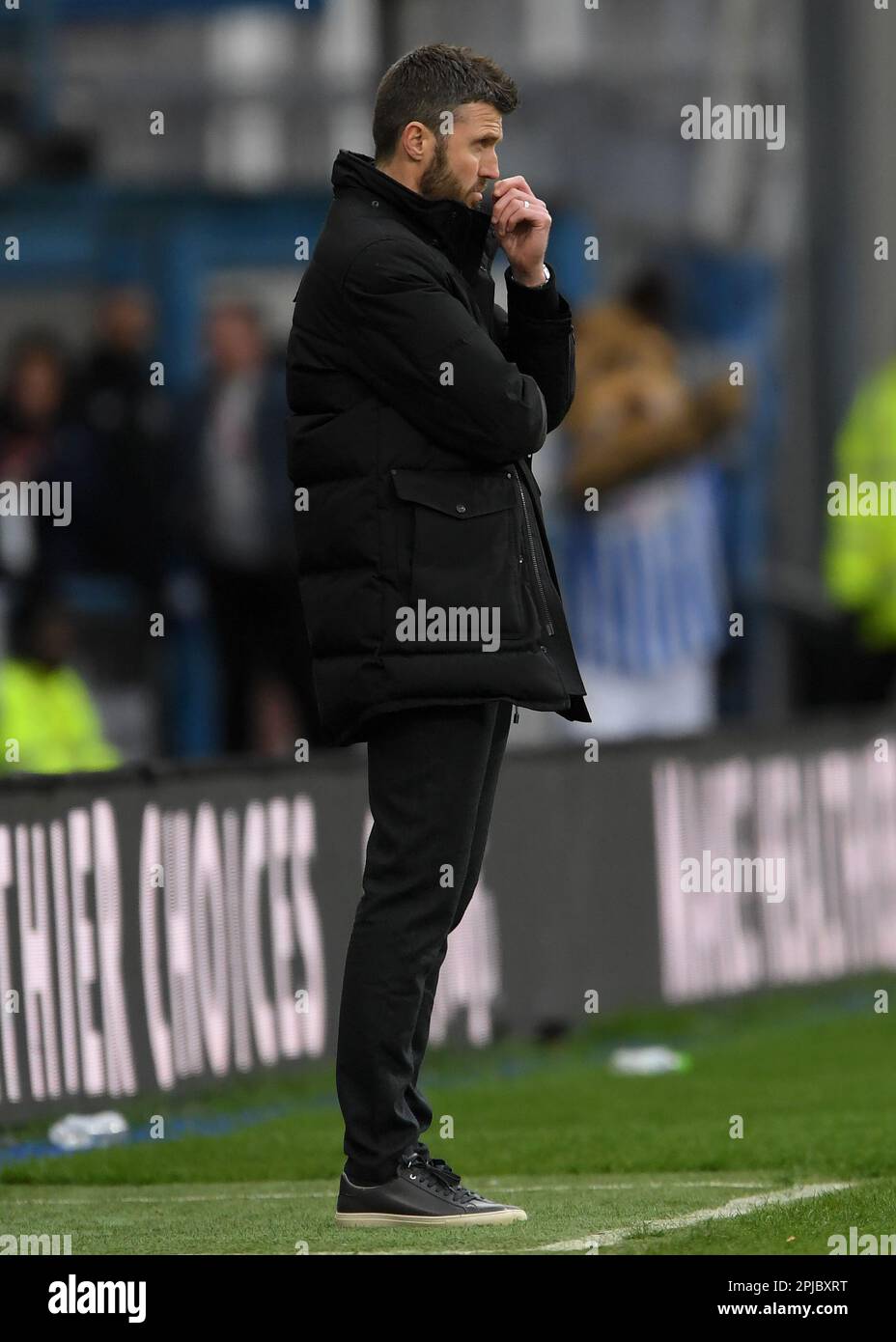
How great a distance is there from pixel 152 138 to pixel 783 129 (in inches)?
195

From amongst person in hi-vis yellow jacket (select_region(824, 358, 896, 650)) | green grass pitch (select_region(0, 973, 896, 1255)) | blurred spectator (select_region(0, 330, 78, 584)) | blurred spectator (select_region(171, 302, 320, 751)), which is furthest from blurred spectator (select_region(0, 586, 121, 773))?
person in hi-vis yellow jacket (select_region(824, 358, 896, 650))

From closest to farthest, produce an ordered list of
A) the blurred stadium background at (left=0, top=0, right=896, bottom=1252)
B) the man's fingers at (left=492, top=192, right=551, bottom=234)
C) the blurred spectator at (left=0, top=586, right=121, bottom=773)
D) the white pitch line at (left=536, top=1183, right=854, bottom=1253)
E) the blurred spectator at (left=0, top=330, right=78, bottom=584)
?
the white pitch line at (left=536, top=1183, right=854, bottom=1253)
the man's fingers at (left=492, top=192, right=551, bottom=234)
the blurred stadium background at (left=0, top=0, right=896, bottom=1252)
the blurred spectator at (left=0, top=586, right=121, bottom=773)
the blurred spectator at (left=0, top=330, right=78, bottom=584)

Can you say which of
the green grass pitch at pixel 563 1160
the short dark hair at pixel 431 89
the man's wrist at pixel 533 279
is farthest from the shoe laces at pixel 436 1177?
the short dark hair at pixel 431 89

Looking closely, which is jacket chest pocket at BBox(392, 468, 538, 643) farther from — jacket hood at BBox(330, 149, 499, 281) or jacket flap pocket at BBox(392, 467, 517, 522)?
jacket hood at BBox(330, 149, 499, 281)

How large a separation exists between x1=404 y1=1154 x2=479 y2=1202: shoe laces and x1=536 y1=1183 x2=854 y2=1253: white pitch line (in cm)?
34

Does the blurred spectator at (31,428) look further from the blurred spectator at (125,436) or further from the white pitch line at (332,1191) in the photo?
the white pitch line at (332,1191)

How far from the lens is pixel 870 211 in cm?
2617

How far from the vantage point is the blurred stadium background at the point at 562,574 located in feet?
33.4

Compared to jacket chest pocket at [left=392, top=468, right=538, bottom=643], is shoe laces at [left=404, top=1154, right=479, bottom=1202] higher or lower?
lower

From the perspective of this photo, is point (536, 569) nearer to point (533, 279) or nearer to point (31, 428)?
point (533, 279)

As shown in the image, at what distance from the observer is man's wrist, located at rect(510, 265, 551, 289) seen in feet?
21.8

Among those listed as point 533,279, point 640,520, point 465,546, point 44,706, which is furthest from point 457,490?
point 640,520

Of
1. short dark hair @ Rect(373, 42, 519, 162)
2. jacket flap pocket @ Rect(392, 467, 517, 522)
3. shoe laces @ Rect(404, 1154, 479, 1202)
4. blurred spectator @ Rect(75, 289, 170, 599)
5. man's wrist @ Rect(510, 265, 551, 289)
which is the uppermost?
blurred spectator @ Rect(75, 289, 170, 599)
